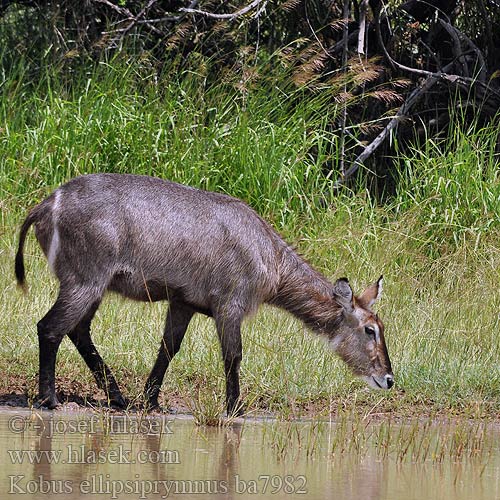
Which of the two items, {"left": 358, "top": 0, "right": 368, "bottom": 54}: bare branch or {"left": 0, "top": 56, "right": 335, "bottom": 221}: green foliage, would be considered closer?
{"left": 0, "top": 56, "right": 335, "bottom": 221}: green foliage

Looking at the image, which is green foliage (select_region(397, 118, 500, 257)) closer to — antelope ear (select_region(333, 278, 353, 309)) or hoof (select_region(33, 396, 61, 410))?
antelope ear (select_region(333, 278, 353, 309))

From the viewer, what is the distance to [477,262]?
27.5 ft

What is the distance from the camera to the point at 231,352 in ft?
19.0

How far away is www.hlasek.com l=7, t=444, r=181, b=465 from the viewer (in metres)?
4.17

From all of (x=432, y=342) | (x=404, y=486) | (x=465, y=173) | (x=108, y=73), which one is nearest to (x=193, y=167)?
(x=108, y=73)

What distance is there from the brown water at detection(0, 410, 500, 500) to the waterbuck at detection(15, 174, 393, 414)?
0.60m

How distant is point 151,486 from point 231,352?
2040 mm

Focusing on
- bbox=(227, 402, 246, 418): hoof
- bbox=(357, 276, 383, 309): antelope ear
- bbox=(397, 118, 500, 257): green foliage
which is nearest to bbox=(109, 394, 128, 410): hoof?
bbox=(227, 402, 246, 418): hoof

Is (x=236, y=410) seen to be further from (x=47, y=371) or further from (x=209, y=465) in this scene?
(x=209, y=465)

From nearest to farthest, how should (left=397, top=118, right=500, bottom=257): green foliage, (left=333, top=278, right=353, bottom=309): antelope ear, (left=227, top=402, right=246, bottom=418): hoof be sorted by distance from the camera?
1. (left=227, top=402, right=246, bottom=418): hoof
2. (left=333, top=278, right=353, bottom=309): antelope ear
3. (left=397, top=118, right=500, bottom=257): green foliage

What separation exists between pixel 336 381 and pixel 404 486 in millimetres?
2107

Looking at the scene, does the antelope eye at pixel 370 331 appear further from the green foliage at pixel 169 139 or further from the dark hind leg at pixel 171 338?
the green foliage at pixel 169 139

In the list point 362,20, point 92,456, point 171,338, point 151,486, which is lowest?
point 171,338

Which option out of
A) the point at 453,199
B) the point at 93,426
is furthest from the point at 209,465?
the point at 453,199
